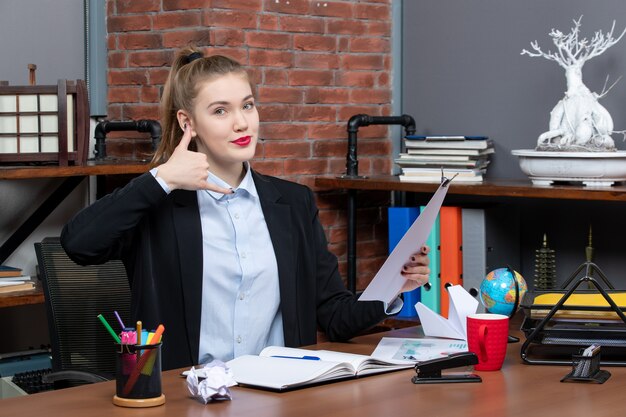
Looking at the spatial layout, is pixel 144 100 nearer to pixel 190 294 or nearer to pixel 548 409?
pixel 190 294

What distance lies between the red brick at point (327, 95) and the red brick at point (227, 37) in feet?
1.21

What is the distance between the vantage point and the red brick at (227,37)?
347 cm

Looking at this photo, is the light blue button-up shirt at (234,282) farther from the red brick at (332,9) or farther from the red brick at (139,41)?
the red brick at (332,9)

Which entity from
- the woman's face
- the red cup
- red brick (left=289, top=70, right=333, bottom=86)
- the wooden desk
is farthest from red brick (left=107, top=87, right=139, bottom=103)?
the red cup

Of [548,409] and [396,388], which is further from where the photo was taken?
[396,388]

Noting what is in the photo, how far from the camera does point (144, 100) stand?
3.70 m

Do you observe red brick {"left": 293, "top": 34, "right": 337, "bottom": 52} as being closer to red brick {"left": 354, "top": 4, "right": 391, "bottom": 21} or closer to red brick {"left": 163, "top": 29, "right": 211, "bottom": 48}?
red brick {"left": 354, "top": 4, "right": 391, "bottom": 21}

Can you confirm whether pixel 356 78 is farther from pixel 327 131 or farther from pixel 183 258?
pixel 183 258

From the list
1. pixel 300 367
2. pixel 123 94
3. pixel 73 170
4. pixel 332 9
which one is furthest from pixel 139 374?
pixel 332 9

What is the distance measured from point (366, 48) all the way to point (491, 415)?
245 centimetres

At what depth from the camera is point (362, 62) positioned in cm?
397

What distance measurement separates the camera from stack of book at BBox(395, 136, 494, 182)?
357 cm

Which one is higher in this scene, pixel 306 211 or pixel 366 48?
pixel 366 48

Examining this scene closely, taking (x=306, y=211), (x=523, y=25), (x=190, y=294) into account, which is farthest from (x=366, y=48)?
(x=190, y=294)
